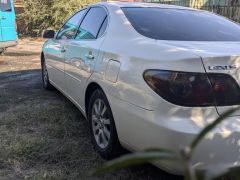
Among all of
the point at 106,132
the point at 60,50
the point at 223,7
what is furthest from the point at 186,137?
the point at 223,7

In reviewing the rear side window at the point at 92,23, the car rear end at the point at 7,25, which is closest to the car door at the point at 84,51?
the rear side window at the point at 92,23

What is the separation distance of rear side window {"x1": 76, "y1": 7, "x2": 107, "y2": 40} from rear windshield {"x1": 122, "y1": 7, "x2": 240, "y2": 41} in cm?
38

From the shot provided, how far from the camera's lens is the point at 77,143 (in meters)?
4.39

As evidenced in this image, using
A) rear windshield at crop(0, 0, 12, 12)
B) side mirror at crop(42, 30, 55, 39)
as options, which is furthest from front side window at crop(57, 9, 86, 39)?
rear windshield at crop(0, 0, 12, 12)

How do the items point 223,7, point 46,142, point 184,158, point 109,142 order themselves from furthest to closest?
point 223,7, point 46,142, point 109,142, point 184,158

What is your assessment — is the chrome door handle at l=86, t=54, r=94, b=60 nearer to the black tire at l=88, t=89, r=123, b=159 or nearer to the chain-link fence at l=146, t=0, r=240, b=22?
the black tire at l=88, t=89, r=123, b=159

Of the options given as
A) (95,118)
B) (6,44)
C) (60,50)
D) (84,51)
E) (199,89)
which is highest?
(199,89)

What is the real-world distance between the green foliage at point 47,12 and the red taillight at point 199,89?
15.0m

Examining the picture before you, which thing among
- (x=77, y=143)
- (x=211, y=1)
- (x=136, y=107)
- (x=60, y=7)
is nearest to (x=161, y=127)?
(x=136, y=107)

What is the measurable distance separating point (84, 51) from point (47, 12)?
539 inches

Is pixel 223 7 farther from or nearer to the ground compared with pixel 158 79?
nearer to the ground

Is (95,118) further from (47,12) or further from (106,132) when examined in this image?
(47,12)

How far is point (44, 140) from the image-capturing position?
14.6 ft

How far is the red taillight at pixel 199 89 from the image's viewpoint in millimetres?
2852
